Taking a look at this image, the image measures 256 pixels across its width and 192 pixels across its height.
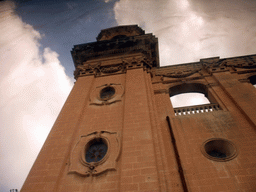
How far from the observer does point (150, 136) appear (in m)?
6.64

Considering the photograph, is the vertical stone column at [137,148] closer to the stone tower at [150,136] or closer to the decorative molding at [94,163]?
the stone tower at [150,136]

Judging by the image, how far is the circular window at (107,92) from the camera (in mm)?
10641

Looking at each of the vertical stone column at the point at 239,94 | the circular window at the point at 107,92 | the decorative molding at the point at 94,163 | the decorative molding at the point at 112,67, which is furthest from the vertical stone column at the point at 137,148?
the vertical stone column at the point at 239,94

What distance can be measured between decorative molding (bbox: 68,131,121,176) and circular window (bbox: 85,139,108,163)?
18cm

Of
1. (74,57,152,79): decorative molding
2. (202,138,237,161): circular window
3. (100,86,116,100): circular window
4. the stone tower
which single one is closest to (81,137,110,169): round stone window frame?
the stone tower

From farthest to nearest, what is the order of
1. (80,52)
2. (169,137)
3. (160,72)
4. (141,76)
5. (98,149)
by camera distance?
(80,52)
(160,72)
(141,76)
(169,137)
(98,149)

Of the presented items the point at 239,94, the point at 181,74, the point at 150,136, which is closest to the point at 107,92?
the point at 150,136

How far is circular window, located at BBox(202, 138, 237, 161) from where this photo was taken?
280 inches

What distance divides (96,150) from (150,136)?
2.44 metres

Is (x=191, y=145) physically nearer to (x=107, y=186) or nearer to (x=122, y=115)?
(x=122, y=115)

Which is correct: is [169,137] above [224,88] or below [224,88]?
below

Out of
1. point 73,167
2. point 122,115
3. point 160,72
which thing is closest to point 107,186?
point 73,167

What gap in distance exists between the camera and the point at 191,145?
7406mm

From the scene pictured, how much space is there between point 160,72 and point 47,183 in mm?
10483
